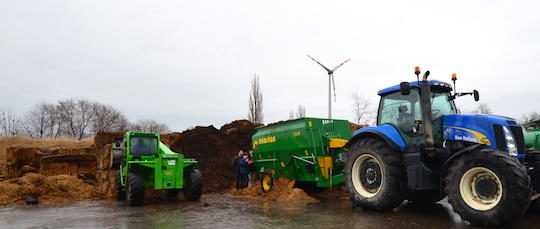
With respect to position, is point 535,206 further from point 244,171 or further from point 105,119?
point 105,119

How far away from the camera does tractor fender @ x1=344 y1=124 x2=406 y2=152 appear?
763cm

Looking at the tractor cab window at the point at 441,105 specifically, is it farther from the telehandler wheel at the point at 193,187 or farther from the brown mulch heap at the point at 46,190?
the brown mulch heap at the point at 46,190

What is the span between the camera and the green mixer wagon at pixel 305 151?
34.4 feet

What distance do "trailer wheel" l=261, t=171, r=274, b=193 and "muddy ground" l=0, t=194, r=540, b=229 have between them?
1.93 metres

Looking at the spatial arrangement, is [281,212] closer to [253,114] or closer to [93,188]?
[93,188]

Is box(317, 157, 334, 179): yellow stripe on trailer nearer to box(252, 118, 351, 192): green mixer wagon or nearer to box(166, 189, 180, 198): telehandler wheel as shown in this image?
box(252, 118, 351, 192): green mixer wagon

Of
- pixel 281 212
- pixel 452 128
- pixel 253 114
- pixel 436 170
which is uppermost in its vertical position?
pixel 253 114

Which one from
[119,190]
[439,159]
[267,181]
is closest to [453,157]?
[439,159]

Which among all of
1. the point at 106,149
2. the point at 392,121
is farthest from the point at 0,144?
the point at 392,121

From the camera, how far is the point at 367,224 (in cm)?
656

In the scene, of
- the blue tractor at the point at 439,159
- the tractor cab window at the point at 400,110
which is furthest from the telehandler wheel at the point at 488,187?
the tractor cab window at the point at 400,110

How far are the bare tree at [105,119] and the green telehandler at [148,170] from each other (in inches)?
2146

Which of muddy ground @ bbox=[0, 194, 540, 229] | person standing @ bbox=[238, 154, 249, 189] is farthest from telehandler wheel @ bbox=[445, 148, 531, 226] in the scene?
person standing @ bbox=[238, 154, 249, 189]

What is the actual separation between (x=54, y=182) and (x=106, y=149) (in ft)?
12.0
